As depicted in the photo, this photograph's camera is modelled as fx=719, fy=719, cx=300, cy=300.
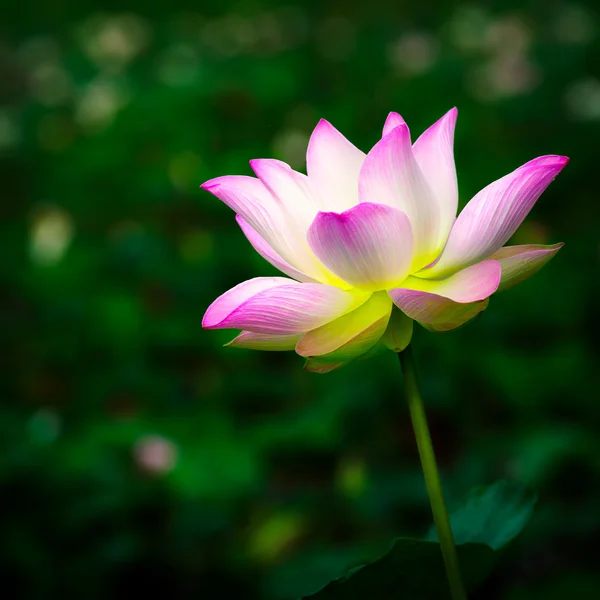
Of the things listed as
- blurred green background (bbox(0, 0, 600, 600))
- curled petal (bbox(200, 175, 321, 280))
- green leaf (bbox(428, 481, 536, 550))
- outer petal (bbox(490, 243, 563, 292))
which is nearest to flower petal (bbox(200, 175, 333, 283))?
curled petal (bbox(200, 175, 321, 280))

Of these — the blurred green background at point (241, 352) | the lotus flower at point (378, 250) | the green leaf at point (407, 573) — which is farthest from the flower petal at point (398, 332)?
the blurred green background at point (241, 352)

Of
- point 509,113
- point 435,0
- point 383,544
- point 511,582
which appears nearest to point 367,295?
point 383,544

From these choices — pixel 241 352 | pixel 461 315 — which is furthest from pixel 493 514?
pixel 241 352

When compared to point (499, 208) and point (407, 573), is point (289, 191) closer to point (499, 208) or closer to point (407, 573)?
point (499, 208)

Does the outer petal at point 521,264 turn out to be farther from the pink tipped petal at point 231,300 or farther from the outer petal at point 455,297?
the pink tipped petal at point 231,300

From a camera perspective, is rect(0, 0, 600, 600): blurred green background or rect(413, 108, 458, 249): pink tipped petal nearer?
rect(413, 108, 458, 249): pink tipped petal

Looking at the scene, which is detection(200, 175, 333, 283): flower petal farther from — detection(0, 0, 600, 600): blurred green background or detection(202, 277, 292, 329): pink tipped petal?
detection(0, 0, 600, 600): blurred green background
